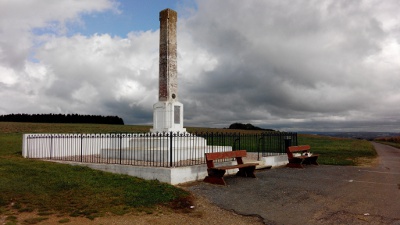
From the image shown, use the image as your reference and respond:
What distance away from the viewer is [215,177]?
32.7 ft

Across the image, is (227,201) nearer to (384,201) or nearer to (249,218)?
(249,218)

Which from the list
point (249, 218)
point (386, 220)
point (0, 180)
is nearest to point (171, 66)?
point (0, 180)

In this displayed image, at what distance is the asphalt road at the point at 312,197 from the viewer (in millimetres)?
6742

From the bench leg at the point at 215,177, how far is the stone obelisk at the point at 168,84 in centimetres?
589

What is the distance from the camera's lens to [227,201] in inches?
315

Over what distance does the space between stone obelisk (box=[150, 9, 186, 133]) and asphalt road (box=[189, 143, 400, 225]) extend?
217 inches

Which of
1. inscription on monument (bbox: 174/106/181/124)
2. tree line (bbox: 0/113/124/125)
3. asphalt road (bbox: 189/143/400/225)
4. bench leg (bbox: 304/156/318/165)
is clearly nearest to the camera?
asphalt road (bbox: 189/143/400/225)

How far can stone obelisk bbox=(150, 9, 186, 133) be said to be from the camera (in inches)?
622

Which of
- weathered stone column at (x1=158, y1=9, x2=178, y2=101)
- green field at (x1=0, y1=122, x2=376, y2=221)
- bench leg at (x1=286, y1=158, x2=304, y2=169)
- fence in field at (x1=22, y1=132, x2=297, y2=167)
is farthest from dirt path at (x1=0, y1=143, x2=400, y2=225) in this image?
weathered stone column at (x1=158, y1=9, x2=178, y2=101)

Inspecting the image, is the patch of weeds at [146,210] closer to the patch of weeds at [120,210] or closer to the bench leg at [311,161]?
the patch of weeds at [120,210]

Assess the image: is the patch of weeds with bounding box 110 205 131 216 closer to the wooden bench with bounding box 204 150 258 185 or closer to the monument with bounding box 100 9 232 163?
the wooden bench with bounding box 204 150 258 185

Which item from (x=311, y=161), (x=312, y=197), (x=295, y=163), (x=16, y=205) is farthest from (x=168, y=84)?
(x=16, y=205)

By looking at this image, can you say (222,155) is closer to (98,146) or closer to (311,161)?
(311,161)

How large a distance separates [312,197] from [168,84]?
30.6ft
